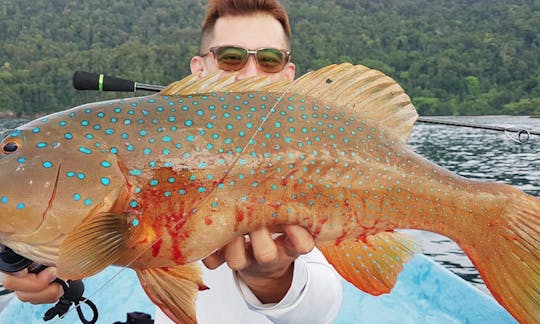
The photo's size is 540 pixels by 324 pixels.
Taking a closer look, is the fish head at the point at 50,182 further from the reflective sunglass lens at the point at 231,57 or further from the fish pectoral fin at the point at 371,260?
the reflective sunglass lens at the point at 231,57

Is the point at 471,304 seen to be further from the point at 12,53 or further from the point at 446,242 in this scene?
the point at 12,53

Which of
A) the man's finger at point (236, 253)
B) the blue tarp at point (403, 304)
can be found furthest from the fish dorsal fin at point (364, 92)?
the blue tarp at point (403, 304)

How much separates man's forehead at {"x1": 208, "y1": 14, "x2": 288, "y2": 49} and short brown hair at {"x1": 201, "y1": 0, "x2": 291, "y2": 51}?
0.06 m

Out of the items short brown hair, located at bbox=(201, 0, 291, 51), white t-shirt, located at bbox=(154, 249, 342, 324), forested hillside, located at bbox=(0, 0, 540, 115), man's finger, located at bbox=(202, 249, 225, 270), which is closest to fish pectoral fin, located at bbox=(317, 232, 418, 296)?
white t-shirt, located at bbox=(154, 249, 342, 324)

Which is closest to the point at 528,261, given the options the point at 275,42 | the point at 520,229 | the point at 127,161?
the point at 520,229

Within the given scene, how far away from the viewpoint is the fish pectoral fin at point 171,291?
84.0 inches

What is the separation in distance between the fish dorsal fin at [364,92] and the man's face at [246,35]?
60.8 inches

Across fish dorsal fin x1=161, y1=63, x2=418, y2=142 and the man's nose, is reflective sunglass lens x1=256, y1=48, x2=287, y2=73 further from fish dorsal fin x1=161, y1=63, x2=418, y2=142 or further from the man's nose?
fish dorsal fin x1=161, y1=63, x2=418, y2=142

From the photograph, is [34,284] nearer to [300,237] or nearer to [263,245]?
[263,245]

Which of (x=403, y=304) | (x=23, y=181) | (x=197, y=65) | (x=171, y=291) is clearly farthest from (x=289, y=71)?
(x=403, y=304)

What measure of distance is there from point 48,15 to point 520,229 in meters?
95.9

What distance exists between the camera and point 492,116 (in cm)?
6212

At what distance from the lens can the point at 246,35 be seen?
413 centimetres

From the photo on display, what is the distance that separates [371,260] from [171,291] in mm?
1046
